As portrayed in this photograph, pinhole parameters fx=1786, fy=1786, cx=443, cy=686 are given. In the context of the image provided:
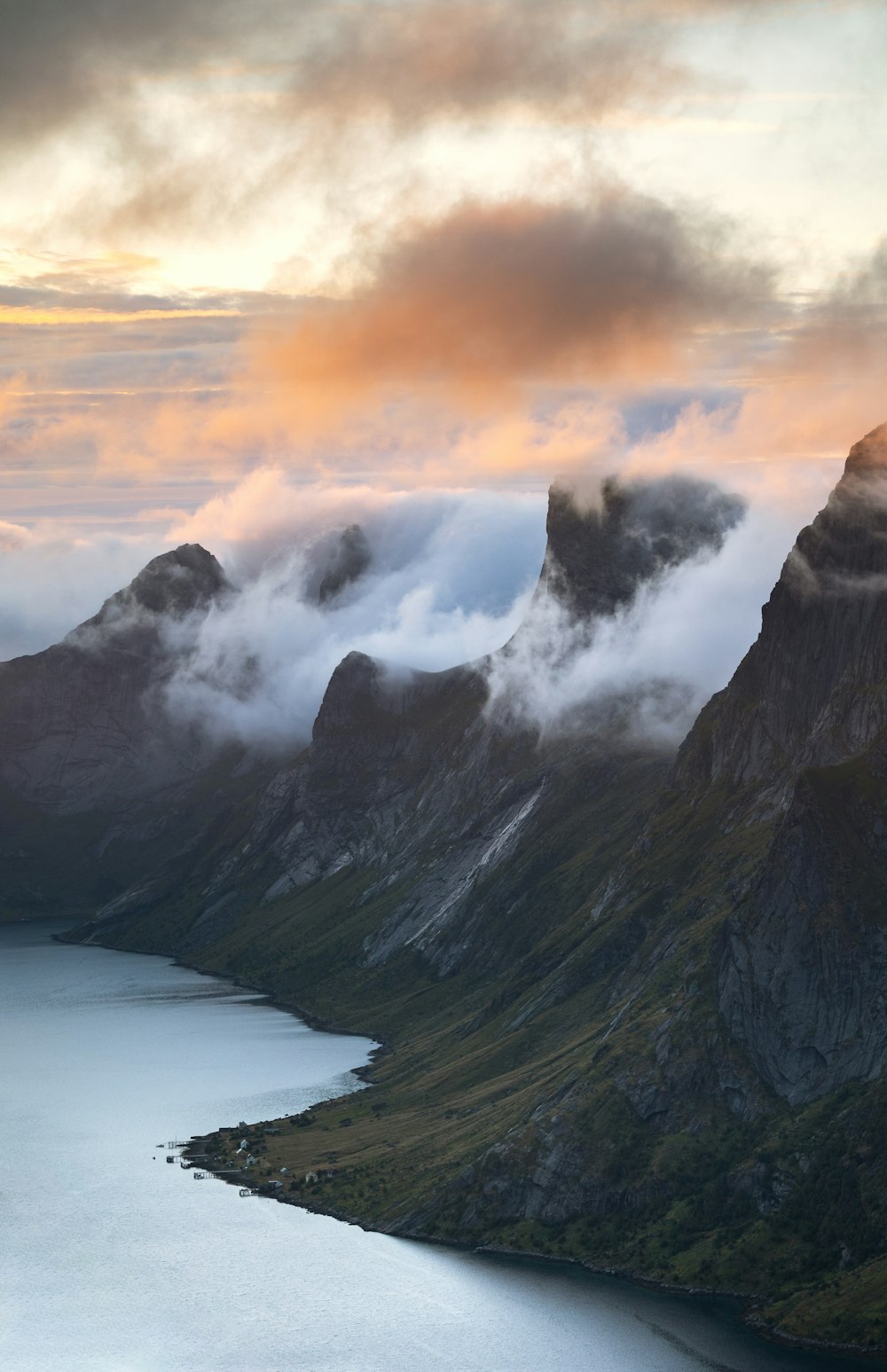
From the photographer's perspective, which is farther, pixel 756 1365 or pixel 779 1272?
pixel 779 1272

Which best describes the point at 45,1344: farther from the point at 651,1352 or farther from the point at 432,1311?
the point at 651,1352

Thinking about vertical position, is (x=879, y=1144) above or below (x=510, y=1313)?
above

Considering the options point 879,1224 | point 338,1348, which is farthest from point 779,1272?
point 338,1348

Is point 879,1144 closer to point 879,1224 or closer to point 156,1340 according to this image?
point 879,1224

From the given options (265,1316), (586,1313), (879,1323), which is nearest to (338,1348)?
(265,1316)

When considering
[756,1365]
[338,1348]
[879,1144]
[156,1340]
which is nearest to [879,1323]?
[756,1365]

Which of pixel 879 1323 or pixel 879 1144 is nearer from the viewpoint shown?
pixel 879 1323

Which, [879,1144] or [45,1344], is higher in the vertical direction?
[879,1144]
